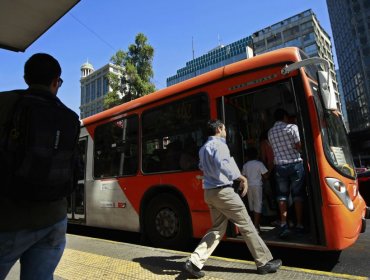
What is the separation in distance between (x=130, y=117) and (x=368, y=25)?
8024 cm

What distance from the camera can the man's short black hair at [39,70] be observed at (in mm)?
1959

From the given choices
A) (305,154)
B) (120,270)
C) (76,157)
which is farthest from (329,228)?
Answer: (76,157)

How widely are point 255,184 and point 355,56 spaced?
271 feet

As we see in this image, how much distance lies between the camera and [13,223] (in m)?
1.68

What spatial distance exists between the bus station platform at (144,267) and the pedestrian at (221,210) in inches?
6.1

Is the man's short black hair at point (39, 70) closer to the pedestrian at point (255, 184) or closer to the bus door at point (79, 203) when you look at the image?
the pedestrian at point (255, 184)

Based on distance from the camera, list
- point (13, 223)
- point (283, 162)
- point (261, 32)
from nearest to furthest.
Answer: point (13, 223), point (283, 162), point (261, 32)

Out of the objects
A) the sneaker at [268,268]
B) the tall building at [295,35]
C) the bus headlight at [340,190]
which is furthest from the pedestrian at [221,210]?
the tall building at [295,35]

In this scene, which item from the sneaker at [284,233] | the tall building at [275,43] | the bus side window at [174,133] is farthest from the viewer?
the tall building at [275,43]

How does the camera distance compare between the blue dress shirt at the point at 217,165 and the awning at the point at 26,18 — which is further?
the blue dress shirt at the point at 217,165

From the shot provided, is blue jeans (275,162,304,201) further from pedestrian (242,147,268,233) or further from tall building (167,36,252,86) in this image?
tall building (167,36,252,86)

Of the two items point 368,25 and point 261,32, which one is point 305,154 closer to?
point 368,25

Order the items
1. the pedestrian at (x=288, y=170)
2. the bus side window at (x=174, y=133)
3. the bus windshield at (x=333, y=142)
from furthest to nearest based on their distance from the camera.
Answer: the bus side window at (x=174, y=133), the pedestrian at (x=288, y=170), the bus windshield at (x=333, y=142)

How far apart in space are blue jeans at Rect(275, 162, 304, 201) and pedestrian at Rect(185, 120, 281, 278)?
38.5 inches
